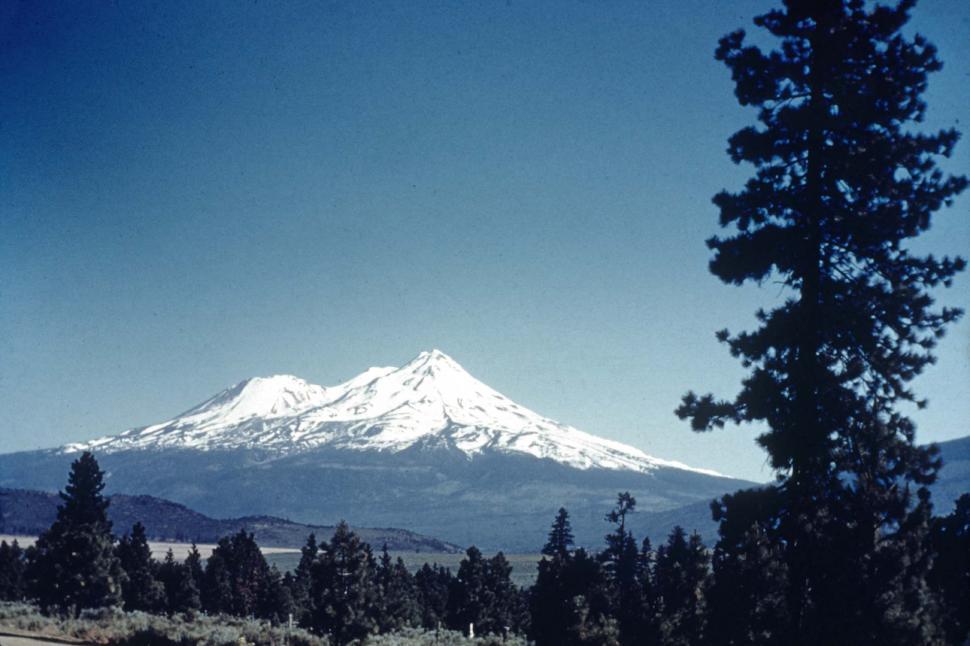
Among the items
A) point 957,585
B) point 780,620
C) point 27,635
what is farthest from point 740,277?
point 27,635

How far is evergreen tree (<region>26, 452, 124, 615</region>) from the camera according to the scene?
137 ft

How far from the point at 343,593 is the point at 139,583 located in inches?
1149

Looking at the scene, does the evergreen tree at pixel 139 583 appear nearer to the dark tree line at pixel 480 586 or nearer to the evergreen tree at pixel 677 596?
the dark tree line at pixel 480 586

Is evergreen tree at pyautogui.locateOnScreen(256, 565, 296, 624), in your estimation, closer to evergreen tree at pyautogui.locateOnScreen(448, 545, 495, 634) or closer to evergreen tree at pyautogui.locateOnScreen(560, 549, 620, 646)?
evergreen tree at pyautogui.locateOnScreen(448, 545, 495, 634)

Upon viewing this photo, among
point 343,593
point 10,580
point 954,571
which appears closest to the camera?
point 954,571

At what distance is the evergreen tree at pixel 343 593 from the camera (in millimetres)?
35438

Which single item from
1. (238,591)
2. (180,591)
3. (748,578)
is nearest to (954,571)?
(748,578)

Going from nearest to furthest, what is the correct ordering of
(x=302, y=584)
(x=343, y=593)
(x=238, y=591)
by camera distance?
1. (x=343, y=593)
2. (x=238, y=591)
3. (x=302, y=584)

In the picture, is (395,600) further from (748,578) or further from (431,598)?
(748,578)

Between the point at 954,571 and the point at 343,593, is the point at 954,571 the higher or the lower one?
the higher one

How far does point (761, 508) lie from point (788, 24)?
32.1 feet

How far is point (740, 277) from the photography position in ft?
55.8

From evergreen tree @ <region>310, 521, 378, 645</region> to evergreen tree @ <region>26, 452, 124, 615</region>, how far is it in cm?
1411

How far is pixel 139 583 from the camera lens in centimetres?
5772
